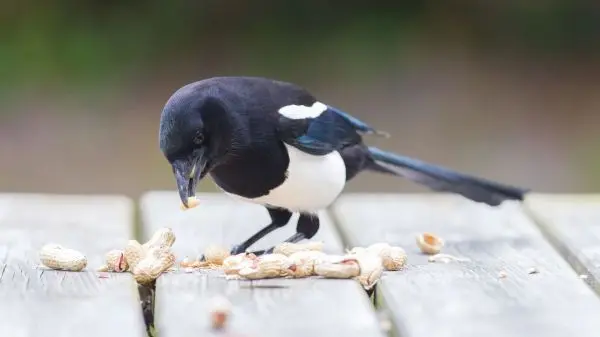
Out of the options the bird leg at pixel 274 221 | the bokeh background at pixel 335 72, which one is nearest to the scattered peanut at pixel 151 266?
the bird leg at pixel 274 221

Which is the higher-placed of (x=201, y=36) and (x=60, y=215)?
(x=60, y=215)

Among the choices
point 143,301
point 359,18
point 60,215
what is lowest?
point 359,18

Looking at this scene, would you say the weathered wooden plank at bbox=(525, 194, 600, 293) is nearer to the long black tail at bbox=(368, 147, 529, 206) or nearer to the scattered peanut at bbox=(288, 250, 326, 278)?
the long black tail at bbox=(368, 147, 529, 206)

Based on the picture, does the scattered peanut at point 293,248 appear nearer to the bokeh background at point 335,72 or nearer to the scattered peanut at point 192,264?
the scattered peanut at point 192,264

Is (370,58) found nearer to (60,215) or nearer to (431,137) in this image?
(431,137)

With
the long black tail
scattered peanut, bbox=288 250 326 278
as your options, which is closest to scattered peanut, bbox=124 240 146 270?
scattered peanut, bbox=288 250 326 278

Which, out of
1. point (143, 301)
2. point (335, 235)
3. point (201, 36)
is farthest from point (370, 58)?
point (143, 301)
